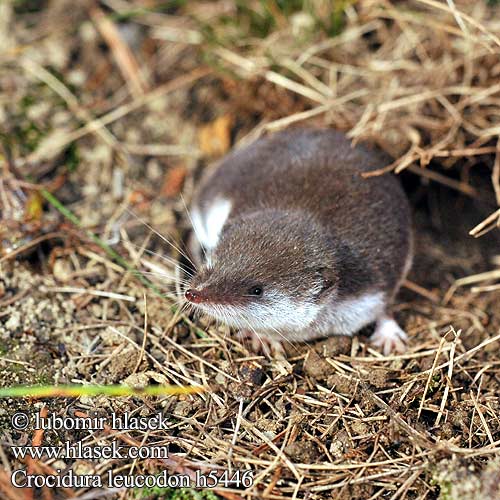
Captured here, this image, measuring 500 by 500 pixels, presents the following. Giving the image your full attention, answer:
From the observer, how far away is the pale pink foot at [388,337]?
3854 millimetres

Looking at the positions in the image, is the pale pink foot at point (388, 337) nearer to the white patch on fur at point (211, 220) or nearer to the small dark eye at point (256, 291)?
the small dark eye at point (256, 291)

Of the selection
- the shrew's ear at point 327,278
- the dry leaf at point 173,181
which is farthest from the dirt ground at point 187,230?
the shrew's ear at point 327,278

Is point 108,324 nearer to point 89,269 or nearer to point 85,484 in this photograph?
point 89,269

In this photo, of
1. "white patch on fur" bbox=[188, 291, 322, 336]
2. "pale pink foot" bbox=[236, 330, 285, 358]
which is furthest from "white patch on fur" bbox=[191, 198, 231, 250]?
"white patch on fur" bbox=[188, 291, 322, 336]

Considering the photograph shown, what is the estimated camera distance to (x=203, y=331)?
12.4ft

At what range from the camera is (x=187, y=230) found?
473 cm

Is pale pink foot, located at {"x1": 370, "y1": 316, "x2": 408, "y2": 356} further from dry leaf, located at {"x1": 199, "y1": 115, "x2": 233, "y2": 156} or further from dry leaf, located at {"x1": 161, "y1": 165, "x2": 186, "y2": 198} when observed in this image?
dry leaf, located at {"x1": 199, "y1": 115, "x2": 233, "y2": 156}

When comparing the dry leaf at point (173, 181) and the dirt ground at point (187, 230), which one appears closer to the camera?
the dirt ground at point (187, 230)

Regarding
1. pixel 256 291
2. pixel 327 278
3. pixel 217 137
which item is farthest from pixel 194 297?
pixel 217 137

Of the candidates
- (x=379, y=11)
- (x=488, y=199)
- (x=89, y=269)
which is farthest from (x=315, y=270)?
(x=379, y=11)

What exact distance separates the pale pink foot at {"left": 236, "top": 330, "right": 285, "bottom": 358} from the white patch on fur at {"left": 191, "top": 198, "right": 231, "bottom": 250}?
707 millimetres

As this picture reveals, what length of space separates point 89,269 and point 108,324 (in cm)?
49

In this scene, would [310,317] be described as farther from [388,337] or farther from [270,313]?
[388,337]

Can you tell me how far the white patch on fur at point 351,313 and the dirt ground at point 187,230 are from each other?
0.33ft
